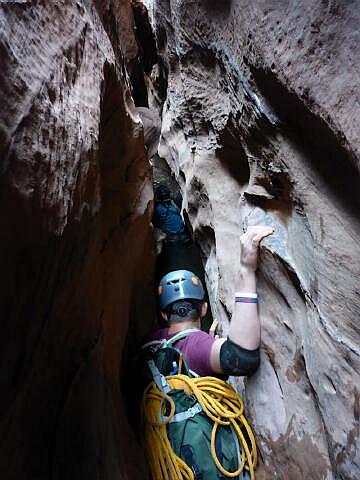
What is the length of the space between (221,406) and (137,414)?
2.23 feet

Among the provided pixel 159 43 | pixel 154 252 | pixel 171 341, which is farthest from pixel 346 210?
pixel 159 43

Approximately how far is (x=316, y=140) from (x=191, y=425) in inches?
62.1

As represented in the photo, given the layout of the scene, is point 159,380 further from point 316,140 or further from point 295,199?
point 316,140

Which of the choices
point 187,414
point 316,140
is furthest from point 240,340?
point 316,140

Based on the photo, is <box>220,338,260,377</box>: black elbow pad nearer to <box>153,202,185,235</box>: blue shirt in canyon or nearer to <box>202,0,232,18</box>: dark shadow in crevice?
<box>202,0,232,18</box>: dark shadow in crevice

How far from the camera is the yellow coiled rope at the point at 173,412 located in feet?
6.34

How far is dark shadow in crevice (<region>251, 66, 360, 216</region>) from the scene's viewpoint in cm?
139

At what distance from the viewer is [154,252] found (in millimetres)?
3896

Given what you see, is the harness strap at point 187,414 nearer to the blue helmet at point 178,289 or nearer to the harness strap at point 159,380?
the harness strap at point 159,380

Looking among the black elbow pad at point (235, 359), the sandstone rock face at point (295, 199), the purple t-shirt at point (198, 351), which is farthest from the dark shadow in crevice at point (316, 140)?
the purple t-shirt at point (198, 351)

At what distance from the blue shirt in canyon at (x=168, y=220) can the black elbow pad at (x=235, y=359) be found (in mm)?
2459

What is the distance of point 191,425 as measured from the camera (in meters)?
2.00

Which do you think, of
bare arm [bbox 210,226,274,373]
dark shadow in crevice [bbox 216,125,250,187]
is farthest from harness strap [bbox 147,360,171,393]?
dark shadow in crevice [bbox 216,125,250,187]

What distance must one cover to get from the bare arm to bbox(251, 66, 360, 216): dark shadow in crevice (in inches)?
21.4
